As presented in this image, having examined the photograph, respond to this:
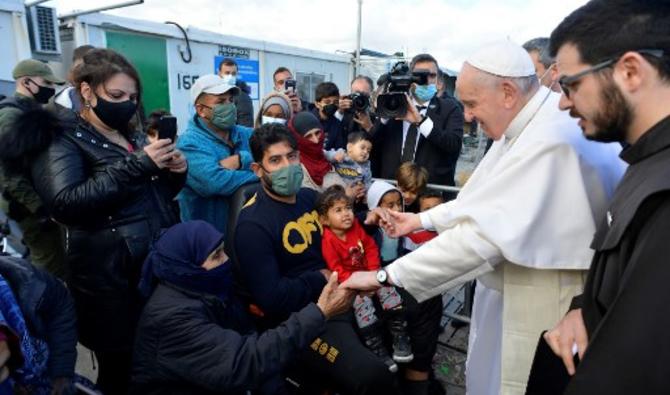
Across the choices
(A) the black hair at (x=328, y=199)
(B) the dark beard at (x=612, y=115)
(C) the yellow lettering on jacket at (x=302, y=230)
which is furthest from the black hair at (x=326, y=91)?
(B) the dark beard at (x=612, y=115)

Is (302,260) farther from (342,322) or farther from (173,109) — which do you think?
(173,109)

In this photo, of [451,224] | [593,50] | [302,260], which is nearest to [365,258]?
[302,260]

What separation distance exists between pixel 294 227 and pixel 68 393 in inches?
52.6

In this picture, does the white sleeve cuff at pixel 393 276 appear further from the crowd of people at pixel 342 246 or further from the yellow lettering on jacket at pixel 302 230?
the yellow lettering on jacket at pixel 302 230

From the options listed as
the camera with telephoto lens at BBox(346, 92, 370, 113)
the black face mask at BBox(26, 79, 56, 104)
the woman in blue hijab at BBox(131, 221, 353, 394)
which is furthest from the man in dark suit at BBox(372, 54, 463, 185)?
the black face mask at BBox(26, 79, 56, 104)

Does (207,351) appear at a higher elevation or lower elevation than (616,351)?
lower

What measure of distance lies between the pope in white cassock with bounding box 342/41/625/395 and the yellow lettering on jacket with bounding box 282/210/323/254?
533mm

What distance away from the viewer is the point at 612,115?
1.21 meters

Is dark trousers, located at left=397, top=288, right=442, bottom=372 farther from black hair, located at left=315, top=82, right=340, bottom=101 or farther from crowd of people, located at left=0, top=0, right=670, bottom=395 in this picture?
black hair, located at left=315, top=82, right=340, bottom=101

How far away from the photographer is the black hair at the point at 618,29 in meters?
1.12

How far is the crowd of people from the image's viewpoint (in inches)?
44.9

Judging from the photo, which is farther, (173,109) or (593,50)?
(173,109)

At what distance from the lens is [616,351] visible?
3.37ft

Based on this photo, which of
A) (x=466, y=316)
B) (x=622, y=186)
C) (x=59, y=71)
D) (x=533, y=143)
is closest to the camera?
(x=622, y=186)
